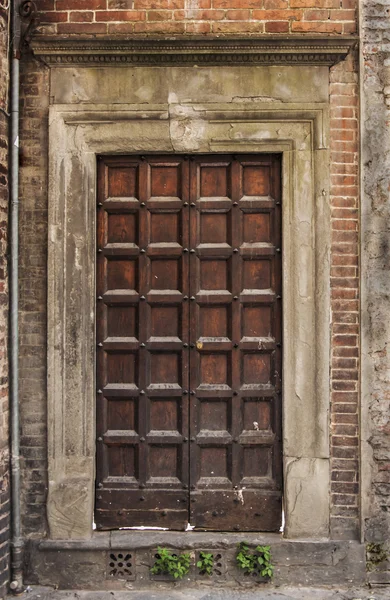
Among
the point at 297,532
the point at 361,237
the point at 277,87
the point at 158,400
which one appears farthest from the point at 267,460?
the point at 277,87

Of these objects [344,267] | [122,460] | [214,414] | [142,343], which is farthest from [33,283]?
[344,267]

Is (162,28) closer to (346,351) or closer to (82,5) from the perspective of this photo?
(82,5)

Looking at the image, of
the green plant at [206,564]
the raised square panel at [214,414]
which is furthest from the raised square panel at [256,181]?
the green plant at [206,564]

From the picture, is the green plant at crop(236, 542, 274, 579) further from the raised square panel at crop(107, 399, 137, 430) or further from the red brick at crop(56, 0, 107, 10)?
the red brick at crop(56, 0, 107, 10)

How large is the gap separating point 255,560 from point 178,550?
1.94 ft

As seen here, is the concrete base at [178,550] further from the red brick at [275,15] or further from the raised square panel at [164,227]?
the red brick at [275,15]

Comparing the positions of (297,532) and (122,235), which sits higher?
(122,235)

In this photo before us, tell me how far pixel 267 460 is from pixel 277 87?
115 inches

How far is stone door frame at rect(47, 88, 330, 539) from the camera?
4.76m

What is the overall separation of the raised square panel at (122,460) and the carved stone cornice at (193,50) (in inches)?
119

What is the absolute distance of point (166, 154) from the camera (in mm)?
4887

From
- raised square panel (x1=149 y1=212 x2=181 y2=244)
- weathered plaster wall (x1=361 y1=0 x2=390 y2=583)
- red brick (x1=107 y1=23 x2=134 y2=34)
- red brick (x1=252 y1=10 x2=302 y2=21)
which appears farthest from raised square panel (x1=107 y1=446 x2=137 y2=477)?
red brick (x1=252 y1=10 x2=302 y2=21)

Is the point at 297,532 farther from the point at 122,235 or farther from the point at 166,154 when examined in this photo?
the point at 166,154

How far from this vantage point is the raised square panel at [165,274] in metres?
4.91
